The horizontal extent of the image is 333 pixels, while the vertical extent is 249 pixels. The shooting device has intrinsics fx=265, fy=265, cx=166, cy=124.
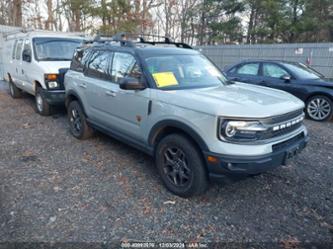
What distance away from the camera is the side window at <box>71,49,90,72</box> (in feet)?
15.5

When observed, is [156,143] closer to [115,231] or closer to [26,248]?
[115,231]

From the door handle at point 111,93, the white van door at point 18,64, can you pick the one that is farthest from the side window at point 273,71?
the white van door at point 18,64

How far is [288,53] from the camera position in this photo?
44.2 feet

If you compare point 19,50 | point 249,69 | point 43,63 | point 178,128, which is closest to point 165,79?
point 178,128

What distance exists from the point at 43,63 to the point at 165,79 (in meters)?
4.24

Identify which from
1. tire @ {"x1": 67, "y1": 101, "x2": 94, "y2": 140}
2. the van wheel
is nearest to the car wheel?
tire @ {"x1": 67, "y1": 101, "x2": 94, "y2": 140}

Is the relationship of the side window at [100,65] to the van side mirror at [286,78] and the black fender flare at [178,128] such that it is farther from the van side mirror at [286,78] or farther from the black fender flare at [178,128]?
the van side mirror at [286,78]

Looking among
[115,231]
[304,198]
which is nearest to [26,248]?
[115,231]

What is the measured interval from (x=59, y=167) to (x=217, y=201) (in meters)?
2.38

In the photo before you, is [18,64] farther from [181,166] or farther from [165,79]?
[181,166]

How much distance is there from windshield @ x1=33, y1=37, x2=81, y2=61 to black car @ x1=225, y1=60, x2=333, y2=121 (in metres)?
4.31

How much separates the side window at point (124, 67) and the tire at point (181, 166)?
1.01 metres

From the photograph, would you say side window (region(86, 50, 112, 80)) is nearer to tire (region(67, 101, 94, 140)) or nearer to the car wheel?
tire (region(67, 101, 94, 140))

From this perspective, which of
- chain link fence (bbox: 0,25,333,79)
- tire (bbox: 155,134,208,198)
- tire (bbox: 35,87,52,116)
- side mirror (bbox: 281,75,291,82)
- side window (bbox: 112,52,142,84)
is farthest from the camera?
chain link fence (bbox: 0,25,333,79)
